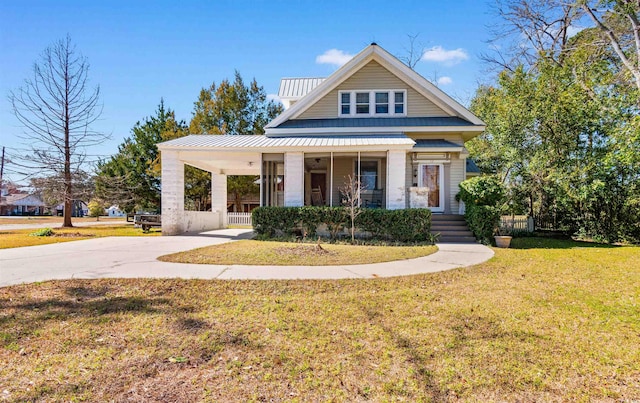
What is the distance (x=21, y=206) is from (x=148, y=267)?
73.5 metres

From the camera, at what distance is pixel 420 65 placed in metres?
27.7

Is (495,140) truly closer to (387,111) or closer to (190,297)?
(387,111)

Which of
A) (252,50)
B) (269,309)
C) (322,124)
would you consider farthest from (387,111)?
(269,309)

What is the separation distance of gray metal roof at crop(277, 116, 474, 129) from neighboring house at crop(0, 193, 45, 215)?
60.2m

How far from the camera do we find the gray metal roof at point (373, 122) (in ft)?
49.0

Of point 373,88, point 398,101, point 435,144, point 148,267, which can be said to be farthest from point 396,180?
point 148,267

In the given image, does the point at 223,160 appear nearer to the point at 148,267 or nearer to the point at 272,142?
the point at 272,142

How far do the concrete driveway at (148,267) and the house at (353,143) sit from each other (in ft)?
14.8

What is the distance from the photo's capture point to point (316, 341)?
3463mm

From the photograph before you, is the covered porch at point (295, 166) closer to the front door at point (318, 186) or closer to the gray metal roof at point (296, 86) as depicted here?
the front door at point (318, 186)

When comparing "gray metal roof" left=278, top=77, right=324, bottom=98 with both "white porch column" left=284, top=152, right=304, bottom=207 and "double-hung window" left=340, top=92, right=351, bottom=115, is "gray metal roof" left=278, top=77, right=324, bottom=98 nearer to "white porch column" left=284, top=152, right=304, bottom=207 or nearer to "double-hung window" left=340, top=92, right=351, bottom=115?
"double-hung window" left=340, top=92, right=351, bottom=115

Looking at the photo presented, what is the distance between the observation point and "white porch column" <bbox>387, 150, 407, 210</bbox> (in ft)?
40.2

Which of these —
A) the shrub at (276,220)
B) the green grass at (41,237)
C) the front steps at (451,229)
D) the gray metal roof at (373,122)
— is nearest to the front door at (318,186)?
the gray metal roof at (373,122)

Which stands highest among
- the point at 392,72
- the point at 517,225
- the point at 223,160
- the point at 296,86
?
the point at 296,86
